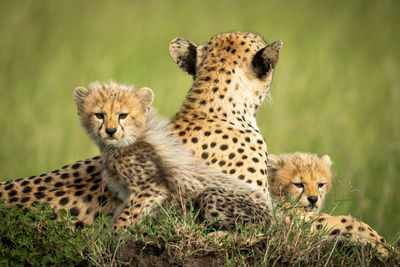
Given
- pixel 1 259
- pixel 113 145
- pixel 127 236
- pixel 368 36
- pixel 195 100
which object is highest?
pixel 368 36

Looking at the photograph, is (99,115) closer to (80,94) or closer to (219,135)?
(80,94)

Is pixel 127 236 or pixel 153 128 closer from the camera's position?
pixel 127 236

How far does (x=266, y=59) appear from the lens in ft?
13.1

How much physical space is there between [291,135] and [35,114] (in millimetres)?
2923

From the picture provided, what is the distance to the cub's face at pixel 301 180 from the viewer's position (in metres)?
4.34

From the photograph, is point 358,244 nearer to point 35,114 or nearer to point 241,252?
point 241,252

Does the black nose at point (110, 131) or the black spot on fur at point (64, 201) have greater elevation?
the black nose at point (110, 131)

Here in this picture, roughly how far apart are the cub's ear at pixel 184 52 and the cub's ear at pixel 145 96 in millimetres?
728

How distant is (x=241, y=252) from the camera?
3199mm

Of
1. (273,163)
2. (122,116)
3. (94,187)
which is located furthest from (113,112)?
(273,163)

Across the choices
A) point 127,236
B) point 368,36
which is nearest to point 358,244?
point 127,236

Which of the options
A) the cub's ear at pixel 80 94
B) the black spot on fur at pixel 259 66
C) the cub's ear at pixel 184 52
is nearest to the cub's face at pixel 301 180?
the black spot on fur at pixel 259 66

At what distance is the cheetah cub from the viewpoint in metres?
3.40

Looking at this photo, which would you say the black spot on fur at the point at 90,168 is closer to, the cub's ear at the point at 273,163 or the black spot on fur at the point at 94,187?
the black spot on fur at the point at 94,187
